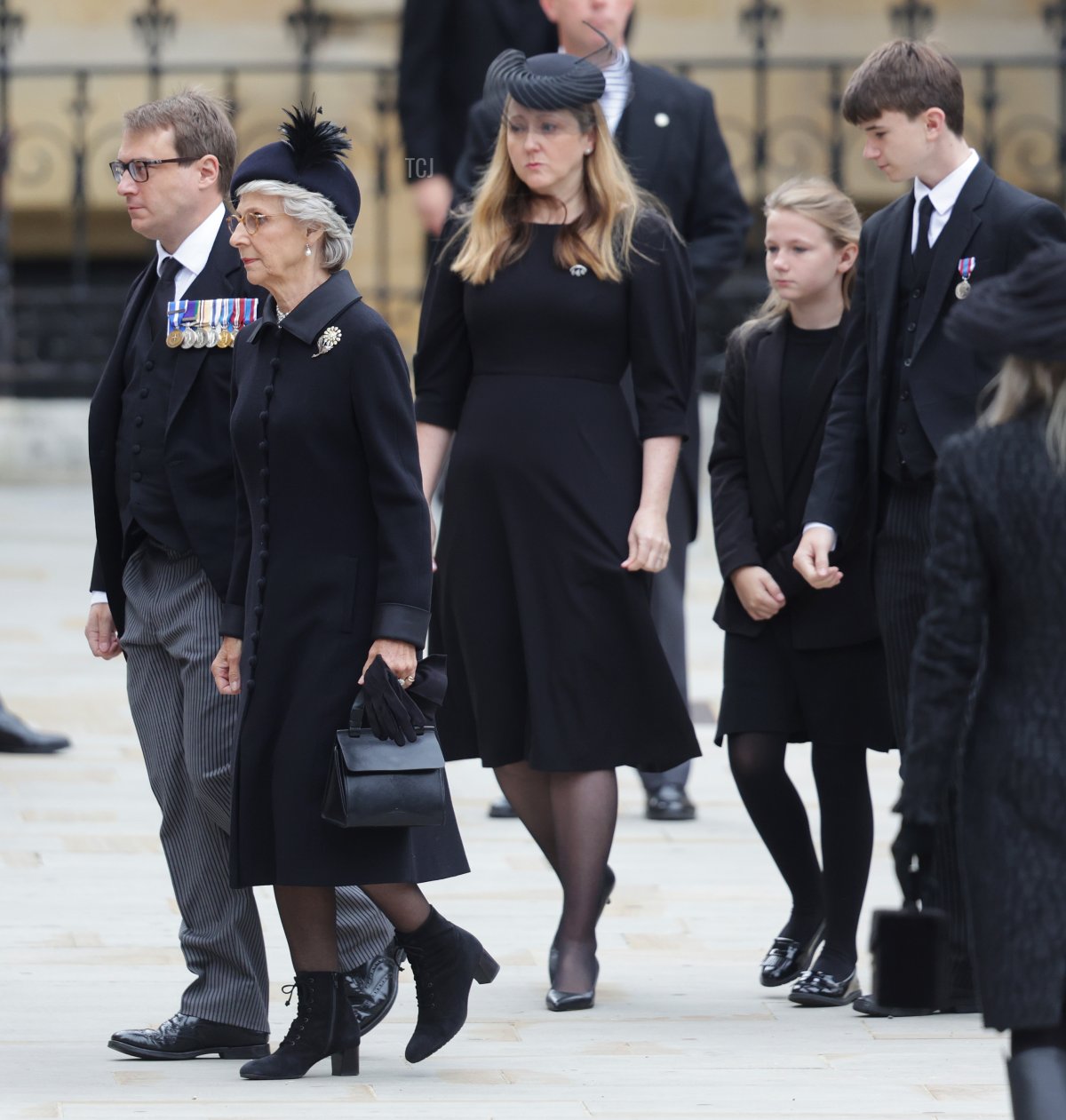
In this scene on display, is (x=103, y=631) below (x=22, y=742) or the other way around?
the other way around

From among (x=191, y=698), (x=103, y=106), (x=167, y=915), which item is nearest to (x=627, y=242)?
(x=191, y=698)

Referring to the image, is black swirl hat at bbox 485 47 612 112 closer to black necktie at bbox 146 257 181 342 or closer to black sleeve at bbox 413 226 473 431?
black sleeve at bbox 413 226 473 431

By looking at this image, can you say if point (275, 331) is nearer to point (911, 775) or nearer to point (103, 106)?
point (911, 775)

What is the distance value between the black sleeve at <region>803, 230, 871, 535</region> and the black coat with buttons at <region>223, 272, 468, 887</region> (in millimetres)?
1009

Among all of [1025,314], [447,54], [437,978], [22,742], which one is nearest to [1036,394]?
[1025,314]

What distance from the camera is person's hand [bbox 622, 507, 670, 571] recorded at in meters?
5.01

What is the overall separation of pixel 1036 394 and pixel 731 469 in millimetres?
1922

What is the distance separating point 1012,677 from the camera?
3395 mm

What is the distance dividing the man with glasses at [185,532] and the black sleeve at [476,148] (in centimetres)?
152

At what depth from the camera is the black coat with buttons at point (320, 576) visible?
4.18 m

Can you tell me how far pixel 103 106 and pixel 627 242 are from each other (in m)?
9.57

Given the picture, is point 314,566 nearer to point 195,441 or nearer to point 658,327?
point 195,441

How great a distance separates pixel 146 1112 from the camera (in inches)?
160

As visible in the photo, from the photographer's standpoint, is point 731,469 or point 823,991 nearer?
point 823,991
